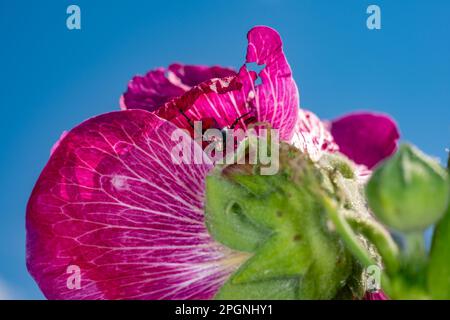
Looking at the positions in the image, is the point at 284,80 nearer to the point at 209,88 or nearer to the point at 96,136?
the point at 209,88

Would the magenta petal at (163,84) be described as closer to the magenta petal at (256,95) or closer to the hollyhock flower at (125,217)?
the magenta petal at (256,95)

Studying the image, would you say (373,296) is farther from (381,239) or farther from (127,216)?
(127,216)

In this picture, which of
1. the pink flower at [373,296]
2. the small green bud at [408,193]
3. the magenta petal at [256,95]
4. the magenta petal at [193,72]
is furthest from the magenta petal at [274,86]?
the small green bud at [408,193]

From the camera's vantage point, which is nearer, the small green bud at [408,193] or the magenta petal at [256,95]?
the small green bud at [408,193]

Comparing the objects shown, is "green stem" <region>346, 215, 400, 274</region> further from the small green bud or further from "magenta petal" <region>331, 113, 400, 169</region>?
"magenta petal" <region>331, 113, 400, 169</region>
